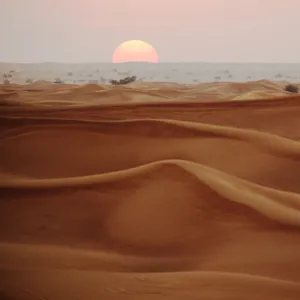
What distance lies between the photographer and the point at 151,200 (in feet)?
2.72

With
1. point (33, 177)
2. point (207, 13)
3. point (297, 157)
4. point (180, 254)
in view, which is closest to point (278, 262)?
point (180, 254)

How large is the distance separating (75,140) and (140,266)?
0.46 m

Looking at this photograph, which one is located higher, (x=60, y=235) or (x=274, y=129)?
(x=274, y=129)

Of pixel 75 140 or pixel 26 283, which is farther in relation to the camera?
pixel 75 140

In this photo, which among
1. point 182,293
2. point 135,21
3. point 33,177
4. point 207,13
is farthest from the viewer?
point 207,13

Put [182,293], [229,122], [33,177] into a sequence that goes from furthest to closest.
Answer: [229,122], [33,177], [182,293]

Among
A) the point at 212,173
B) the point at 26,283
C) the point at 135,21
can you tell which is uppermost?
the point at 135,21

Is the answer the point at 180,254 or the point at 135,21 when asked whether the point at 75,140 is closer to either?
the point at 180,254

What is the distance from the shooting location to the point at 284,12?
240 cm

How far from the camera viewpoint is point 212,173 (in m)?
0.87

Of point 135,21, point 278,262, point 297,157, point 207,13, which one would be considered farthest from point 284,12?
point 278,262

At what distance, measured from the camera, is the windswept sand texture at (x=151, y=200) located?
643mm

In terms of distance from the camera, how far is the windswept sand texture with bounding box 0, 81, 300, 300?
0.64 meters

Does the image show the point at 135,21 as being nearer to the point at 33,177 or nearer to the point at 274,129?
the point at 274,129
